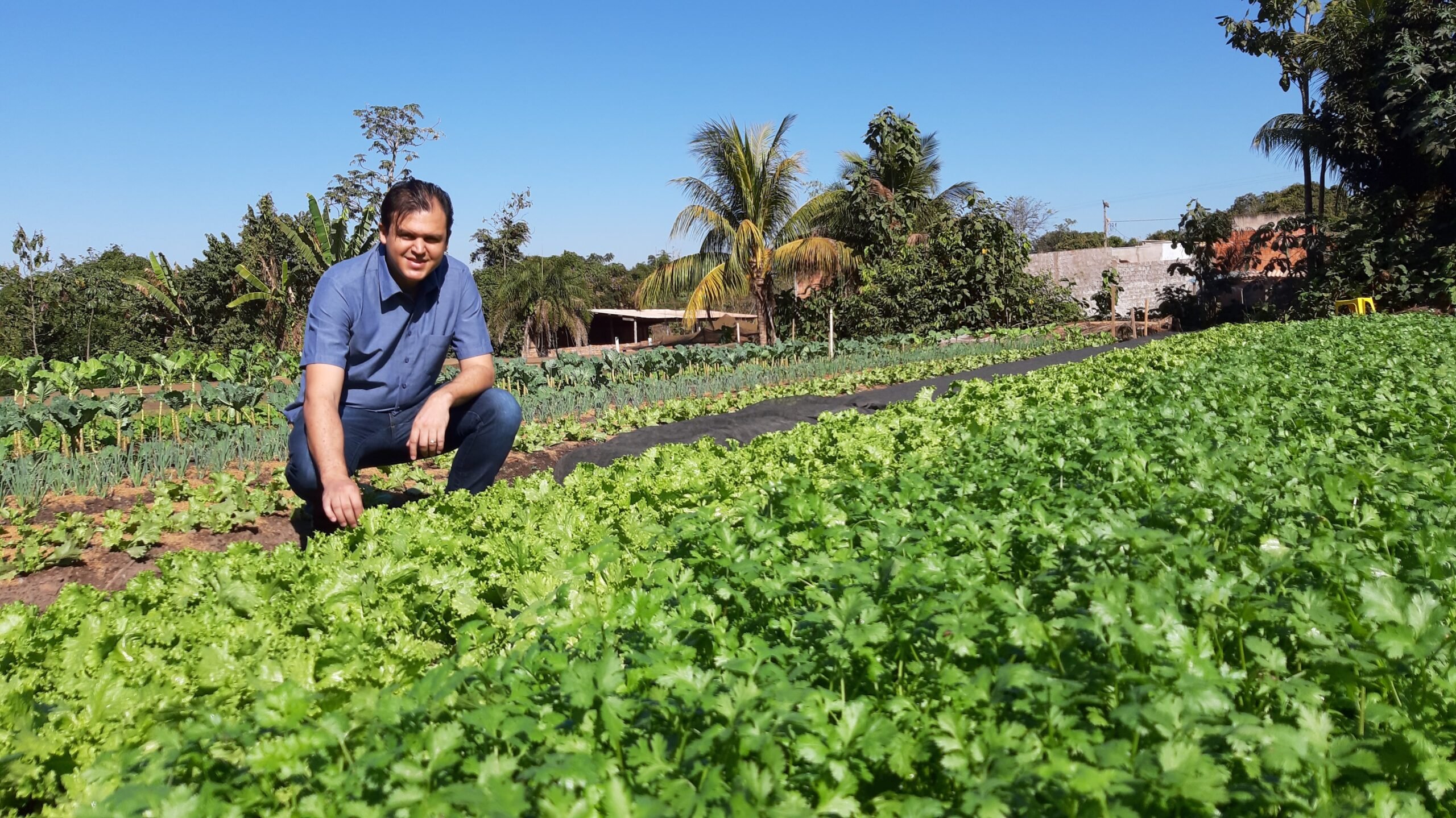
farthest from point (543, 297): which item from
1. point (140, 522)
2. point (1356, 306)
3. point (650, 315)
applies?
point (140, 522)

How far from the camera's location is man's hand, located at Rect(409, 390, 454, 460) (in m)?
3.56

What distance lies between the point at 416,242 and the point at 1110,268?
3028 centimetres

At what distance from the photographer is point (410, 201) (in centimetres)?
342

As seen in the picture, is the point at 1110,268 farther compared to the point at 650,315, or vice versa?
the point at 650,315

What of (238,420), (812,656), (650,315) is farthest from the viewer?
(650,315)

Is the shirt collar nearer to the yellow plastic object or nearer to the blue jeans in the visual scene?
the blue jeans

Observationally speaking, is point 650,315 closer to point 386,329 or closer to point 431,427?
point 386,329

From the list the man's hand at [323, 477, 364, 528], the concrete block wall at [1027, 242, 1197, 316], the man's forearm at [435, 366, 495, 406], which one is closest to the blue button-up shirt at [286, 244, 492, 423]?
the man's forearm at [435, 366, 495, 406]

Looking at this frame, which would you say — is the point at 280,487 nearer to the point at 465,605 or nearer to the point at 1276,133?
the point at 465,605

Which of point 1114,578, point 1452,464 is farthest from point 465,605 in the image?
point 1452,464

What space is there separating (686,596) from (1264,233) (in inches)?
1165

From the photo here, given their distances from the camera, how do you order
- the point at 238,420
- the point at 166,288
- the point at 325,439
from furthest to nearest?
the point at 166,288, the point at 238,420, the point at 325,439

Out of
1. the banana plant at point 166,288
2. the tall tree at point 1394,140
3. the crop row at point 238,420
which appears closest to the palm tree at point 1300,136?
the tall tree at point 1394,140

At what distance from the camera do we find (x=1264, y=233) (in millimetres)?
26594
